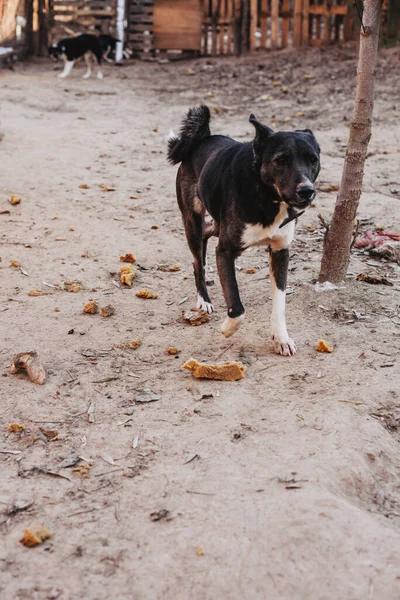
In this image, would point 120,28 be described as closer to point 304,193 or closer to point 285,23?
point 285,23

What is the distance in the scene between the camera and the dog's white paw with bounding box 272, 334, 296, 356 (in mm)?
4527

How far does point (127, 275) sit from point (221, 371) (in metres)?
1.74

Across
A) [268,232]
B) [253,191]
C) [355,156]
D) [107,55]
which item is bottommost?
[268,232]

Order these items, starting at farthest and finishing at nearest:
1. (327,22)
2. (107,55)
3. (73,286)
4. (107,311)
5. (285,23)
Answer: (107,55) < (285,23) < (327,22) < (73,286) < (107,311)

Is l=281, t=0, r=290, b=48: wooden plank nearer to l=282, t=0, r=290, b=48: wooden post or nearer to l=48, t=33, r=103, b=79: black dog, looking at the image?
l=282, t=0, r=290, b=48: wooden post

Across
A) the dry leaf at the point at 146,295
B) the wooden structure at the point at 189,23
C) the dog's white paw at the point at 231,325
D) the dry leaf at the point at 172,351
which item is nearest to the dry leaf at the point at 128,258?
the dry leaf at the point at 146,295

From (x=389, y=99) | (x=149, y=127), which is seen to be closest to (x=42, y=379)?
(x=149, y=127)

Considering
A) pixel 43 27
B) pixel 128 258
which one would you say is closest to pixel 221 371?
pixel 128 258

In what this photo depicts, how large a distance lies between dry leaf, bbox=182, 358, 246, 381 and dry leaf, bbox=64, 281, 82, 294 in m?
1.65

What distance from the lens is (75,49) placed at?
16422 mm

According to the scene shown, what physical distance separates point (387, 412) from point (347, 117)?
8.38 meters

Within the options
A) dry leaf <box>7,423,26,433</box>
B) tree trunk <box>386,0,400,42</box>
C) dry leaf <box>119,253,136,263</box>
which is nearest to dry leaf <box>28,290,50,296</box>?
dry leaf <box>119,253,136,263</box>

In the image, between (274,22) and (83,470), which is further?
(274,22)

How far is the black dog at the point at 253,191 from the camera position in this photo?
4133 mm
